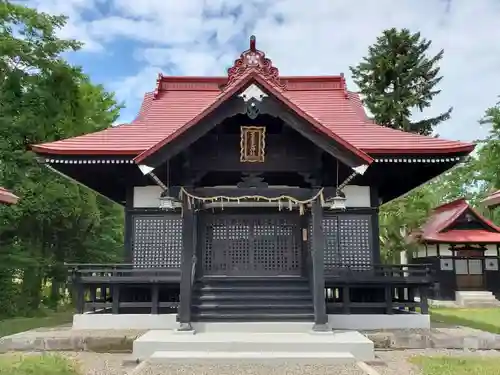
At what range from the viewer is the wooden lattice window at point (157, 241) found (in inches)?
416

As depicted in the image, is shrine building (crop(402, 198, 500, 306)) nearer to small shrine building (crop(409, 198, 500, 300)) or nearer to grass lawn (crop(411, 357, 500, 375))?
small shrine building (crop(409, 198, 500, 300))

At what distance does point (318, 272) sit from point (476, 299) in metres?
15.8

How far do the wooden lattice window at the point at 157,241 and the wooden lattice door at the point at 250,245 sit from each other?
790 mm

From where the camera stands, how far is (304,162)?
9.13 m

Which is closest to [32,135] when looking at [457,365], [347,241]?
[347,241]

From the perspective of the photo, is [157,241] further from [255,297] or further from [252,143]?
[252,143]

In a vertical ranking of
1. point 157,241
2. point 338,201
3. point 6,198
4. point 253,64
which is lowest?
point 157,241

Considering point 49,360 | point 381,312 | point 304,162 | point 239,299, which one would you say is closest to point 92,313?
point 49,360

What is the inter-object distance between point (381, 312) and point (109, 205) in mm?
15325

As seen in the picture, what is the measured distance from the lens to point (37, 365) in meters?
7.09

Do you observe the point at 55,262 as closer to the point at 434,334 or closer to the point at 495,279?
the point at 434,334

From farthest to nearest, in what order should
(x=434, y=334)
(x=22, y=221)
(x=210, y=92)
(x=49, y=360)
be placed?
1. (x=22, y=221)
2. (x=210, y=92)
3. (x=434, y=334)
4. (x=49, y=360)

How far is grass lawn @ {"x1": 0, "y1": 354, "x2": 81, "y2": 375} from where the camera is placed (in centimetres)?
677

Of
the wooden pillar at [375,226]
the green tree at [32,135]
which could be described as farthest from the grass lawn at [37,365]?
the green tree at [32,135]
